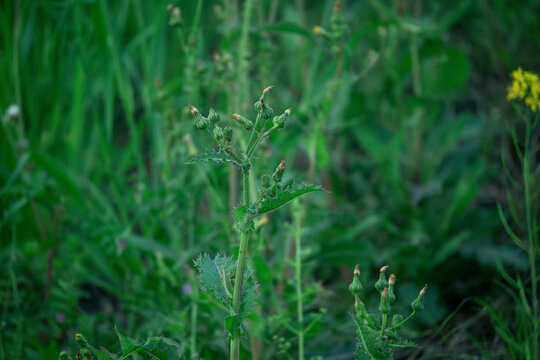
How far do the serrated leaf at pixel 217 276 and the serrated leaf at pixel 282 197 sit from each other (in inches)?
6.4

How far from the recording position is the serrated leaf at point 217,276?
1.00 meters

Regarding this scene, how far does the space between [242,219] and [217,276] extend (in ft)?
0.54

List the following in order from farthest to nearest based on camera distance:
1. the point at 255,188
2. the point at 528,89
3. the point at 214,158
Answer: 1. the point at 255,188
2. the point at 528,89
3. the point at 214,158

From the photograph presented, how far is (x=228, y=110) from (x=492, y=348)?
3.41ft

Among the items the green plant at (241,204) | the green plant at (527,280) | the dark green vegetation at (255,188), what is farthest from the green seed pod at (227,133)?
the green plant at (527,280)

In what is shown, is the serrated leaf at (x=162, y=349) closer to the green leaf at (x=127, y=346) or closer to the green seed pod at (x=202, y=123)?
the green leaf at (x=127, y=346)

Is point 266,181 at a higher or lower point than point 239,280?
higher

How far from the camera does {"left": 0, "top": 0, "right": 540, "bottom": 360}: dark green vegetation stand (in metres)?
1.56

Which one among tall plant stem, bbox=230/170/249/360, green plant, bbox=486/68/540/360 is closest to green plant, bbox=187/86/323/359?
tall plant stem, bbox=230/170/249/360

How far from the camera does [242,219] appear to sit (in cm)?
94

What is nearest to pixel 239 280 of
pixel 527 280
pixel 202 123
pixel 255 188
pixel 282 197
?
pixel 282 197

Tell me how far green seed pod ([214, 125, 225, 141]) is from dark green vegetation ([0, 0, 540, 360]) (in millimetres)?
502

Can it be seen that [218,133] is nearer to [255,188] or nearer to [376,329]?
[376,329]

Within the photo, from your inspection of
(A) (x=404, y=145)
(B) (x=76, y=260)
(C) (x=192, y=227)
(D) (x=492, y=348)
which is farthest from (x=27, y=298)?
(A) (x=404, y=145)
